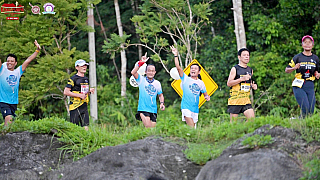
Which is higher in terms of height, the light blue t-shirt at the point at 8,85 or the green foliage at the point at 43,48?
the green foliage at the point at 43,48

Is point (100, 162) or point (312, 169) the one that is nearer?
point (312, 169)

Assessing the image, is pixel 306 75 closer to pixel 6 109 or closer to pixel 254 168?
pixel 254 168

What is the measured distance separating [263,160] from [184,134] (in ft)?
6.76

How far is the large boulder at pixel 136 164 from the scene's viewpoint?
6.17m

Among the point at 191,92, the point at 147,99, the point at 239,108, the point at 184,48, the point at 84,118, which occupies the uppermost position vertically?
the point at 184,48

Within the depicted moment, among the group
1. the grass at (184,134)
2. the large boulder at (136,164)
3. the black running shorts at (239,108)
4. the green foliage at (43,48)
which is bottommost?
the large boulder at (136,164)

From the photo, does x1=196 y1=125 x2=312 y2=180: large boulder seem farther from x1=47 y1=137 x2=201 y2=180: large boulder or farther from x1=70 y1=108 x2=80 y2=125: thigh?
x1=70 y1=108 x2=80 y2=125: thigh

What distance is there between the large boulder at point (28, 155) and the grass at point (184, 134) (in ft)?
0.51

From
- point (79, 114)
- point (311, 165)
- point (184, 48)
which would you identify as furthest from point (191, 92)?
point (184, 48)

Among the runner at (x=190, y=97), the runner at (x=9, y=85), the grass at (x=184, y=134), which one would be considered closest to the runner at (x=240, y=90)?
the runner at (x=190, y=97)

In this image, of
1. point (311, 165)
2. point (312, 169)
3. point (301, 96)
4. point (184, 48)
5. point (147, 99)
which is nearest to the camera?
point (312, 169)

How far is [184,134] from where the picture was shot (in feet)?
24.2

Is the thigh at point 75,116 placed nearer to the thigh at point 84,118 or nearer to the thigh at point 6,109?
the thigh at point 84,118

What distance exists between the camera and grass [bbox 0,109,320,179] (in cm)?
647
